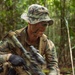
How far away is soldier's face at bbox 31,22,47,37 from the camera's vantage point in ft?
12.5

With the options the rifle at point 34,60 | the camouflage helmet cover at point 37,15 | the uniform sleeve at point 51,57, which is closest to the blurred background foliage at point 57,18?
the uniform sleeve at point 51,57

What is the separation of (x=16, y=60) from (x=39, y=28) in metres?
0.46

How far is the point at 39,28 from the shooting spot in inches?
150

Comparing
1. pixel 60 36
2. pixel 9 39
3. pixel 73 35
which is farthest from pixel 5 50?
pixel 60 36

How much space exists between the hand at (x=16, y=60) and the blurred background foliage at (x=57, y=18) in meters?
3.81

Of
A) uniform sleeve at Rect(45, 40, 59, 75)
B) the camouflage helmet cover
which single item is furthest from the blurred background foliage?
the camouflage helmet cover

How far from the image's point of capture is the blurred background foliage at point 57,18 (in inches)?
305

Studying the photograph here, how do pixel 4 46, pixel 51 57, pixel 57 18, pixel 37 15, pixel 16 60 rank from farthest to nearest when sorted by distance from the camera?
pixel 57 18 < pixel 51 57 < pixel 4 46 < pixel 37 15 < pixel 16 60

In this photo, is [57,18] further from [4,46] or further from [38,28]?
[38,28]

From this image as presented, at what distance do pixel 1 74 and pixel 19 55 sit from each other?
12.5 inches

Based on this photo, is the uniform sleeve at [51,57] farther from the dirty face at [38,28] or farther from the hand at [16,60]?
the hand at [16,60]

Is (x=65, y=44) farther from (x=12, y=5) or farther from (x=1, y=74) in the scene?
(x=1, y=74)

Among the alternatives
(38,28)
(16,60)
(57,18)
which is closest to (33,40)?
(38,28)

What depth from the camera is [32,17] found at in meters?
3.88
